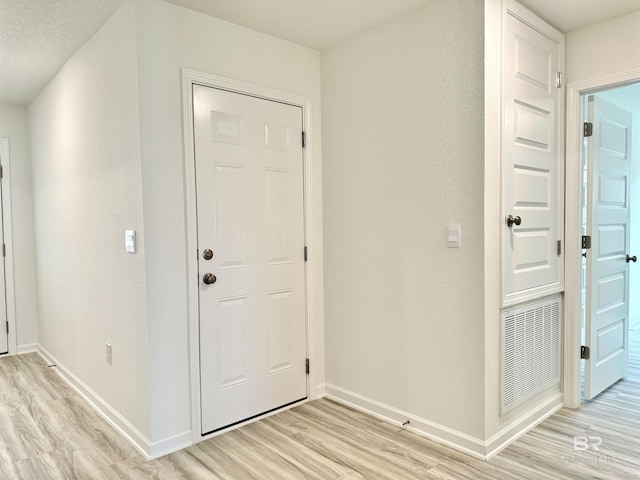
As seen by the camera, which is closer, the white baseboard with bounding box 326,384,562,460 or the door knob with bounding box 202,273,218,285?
the white baseboard with bounding box 326,384,562,460

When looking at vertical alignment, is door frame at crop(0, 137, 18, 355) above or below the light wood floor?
above

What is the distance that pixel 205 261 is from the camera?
8.49ft

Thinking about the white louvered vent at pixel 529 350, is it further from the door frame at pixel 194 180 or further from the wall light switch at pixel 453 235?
the door frame at pixel 194 180

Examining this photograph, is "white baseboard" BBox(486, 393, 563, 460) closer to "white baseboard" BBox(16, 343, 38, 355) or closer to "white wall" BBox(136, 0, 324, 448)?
"white wall" BBox(136, 0, 324, 448)

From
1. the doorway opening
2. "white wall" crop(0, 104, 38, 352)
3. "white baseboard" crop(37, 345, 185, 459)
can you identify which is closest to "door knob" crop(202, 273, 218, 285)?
"white baseboard" crop(37, 345, 185, 459)

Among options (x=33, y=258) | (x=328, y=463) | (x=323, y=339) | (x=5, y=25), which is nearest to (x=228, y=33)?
(x=5, y=25)

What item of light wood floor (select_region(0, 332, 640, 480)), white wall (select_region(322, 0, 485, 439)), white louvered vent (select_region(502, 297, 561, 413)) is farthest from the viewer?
white louvered vent (select_region(502, 297, 561, 413))

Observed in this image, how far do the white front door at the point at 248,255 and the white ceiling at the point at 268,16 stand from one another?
1.51ft

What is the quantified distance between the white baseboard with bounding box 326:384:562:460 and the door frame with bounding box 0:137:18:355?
348 centimetres

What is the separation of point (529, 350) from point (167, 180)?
2329mm

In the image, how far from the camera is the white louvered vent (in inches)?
97.0

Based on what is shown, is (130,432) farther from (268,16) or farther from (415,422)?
(268,16)

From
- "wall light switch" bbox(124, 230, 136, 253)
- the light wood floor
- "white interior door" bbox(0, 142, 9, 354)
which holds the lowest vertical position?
the light wood floor

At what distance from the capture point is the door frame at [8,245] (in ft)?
14.3
